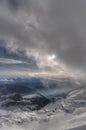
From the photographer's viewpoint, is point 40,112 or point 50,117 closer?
point 50,117

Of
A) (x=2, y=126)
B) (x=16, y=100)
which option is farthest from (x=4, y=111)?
(x=2, y=126)

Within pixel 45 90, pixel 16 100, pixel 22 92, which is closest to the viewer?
pixel 16 100

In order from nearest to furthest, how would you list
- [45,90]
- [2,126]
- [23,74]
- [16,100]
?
[2,126], [16,100], [45,90], [23,74]

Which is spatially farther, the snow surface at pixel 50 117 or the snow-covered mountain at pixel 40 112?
the snow-covered mountain at pixel 40 112

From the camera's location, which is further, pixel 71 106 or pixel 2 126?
pixel 71 106

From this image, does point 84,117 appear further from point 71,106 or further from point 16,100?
point 16,100

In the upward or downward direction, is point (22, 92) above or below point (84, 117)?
above

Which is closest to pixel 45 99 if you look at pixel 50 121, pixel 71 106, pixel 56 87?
pixel 71 106

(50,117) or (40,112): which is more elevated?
(40,112)

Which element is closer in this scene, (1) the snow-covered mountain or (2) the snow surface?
(2) the snow surface

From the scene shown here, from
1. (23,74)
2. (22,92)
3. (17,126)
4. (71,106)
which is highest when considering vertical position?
(23,74)
